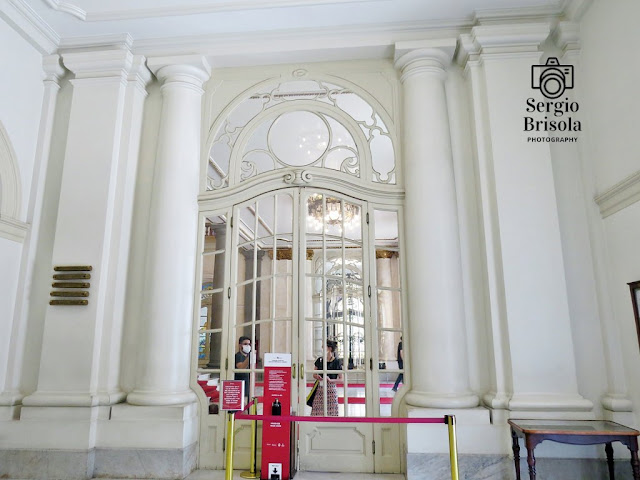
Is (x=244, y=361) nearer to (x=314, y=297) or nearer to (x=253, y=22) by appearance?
(x=314, y=297)

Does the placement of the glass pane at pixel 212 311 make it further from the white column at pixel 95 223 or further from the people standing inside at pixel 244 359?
the white column at pixel 95 223

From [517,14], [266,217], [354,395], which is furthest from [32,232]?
[517,14]

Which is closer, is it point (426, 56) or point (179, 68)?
point (426, 56)

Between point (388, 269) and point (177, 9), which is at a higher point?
point (177, 9)

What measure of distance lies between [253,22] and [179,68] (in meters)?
0.99

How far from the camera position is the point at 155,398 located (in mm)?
4500

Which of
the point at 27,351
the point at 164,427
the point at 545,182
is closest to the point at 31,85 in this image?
the point at 27,351

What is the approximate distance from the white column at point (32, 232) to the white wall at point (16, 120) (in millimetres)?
46

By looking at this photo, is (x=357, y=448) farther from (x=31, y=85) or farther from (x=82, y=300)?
(x=31, y=85)

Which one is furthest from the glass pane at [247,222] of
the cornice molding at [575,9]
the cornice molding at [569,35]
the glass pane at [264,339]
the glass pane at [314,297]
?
the cornice molding at [575,9]

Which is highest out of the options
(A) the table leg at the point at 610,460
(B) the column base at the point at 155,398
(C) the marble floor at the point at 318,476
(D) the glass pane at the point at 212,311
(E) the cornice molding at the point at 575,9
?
(E) the cornice molding at the point at 575,9

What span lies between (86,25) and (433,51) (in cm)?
379

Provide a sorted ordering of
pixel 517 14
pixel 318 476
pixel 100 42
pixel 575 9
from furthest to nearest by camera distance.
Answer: pixel 100 42, pixel 517 14, pixel 575 9, pixel 318 476

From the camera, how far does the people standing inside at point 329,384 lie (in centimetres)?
462
